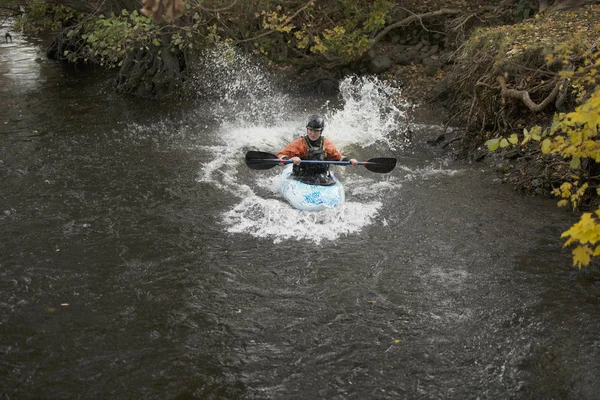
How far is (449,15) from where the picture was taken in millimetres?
15617

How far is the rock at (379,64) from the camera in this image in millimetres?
15570

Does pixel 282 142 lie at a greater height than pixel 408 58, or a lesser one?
lesser

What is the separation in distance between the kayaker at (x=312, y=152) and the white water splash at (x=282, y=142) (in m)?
0.51

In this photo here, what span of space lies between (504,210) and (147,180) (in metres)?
5.65

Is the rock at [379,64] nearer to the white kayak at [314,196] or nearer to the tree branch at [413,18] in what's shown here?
the tree branch at [413,18]

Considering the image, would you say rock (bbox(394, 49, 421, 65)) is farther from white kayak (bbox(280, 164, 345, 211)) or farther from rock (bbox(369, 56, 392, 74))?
white kayak (bbox(280, 164, 345, 211))

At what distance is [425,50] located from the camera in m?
15.9

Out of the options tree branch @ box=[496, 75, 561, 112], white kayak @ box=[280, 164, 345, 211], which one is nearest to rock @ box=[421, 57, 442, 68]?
tree branch @ box=[496, 75, 561, 112]

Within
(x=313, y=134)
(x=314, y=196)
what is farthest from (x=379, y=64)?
(x=314, y=196)

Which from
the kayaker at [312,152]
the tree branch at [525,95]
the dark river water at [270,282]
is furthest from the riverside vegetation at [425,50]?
the kayaker at [312,152]

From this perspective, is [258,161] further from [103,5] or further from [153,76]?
[103,5]

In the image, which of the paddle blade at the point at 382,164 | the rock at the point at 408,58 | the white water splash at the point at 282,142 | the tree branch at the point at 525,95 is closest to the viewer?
the white water splash at the point at 282,142

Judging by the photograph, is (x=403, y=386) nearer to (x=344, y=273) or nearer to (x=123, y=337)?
(x=344, y=273)

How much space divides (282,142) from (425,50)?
228 inches
